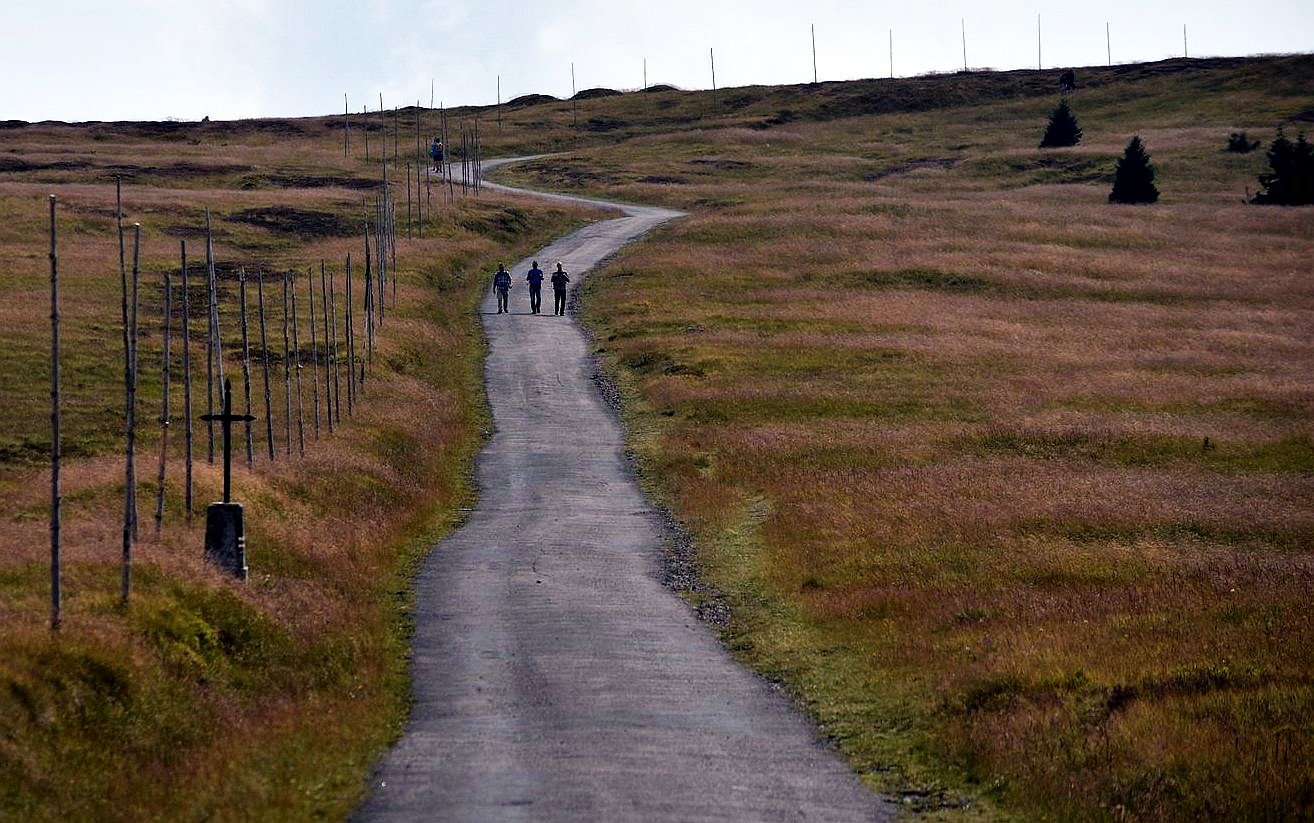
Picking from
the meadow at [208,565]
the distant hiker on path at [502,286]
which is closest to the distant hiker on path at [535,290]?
the distant hiker on path at [502,286]

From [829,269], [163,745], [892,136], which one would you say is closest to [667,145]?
[892,136]

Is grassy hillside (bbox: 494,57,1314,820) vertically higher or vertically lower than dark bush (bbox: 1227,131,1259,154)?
lower

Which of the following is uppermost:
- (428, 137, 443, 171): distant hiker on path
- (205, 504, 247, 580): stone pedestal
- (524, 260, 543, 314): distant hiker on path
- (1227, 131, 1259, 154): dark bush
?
(428, 137, 443, 171): distant hiker on path

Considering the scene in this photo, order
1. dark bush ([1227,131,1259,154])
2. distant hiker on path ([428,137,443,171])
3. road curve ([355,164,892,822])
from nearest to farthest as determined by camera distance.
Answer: road curve ([355,164,892,822]) < dark bush ([1227,131,1259,154]) < distant hiker on path ([428,137,443,171])

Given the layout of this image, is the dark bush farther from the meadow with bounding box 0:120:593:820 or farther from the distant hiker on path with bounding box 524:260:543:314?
the meadow with bounding box 0:120:593:820

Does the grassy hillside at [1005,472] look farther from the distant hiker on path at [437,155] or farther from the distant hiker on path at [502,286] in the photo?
the distant hiker on path at [437,155]

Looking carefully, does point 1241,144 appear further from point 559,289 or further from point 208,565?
point 208,565

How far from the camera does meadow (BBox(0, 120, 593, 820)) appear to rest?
16344 millimetres

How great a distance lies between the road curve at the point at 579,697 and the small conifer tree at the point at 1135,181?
80.6 meters

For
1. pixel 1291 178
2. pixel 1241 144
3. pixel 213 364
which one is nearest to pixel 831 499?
pixel 213 364

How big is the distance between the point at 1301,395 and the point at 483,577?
31.4 m

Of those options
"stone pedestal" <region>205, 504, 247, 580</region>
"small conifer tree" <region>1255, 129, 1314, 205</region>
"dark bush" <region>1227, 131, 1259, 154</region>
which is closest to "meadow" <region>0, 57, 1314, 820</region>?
"stone pedestal" <region>205, 504, 247, 580</region>

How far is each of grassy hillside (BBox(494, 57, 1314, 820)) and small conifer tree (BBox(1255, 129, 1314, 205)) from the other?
9.59 ft

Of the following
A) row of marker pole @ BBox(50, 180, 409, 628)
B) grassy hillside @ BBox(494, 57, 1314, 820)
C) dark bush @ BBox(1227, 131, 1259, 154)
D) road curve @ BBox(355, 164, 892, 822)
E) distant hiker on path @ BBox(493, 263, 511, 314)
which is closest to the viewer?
road curve @ BBox(355, 164, 892, 822)
